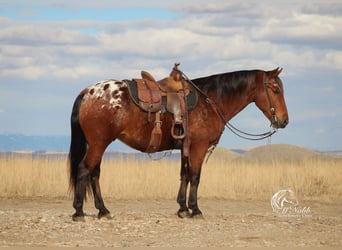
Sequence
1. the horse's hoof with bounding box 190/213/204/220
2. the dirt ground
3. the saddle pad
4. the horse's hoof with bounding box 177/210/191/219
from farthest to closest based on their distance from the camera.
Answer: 1. the horse's hoof with bounding box 177/210/191/219
2. the horse's hoof with bounding box 190/213/204/220
3. the saddle pad
4. the dirt ground

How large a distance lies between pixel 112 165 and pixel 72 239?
387 inches

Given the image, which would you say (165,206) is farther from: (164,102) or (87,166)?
(87,166)

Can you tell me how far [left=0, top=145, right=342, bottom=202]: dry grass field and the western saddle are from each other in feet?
19.4

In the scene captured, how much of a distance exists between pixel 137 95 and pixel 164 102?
0.47 metres

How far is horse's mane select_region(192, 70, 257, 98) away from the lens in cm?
1251

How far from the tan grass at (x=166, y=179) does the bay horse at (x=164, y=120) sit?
208 inches

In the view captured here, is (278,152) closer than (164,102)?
No

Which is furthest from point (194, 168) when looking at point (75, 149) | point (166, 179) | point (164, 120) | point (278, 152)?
point (278, 152)

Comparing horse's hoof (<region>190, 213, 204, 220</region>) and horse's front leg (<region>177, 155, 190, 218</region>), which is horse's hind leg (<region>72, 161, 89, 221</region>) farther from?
horse's hoof (<region>190, 213, 204, 220</region>)

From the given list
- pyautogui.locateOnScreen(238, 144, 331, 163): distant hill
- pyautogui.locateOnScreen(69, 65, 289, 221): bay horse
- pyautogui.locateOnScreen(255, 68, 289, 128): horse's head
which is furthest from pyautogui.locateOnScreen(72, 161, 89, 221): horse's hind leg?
pyautogui.locateOnScreen(238, 144, 331, 163): distant hill

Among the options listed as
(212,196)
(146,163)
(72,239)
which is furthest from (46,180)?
(72,239)

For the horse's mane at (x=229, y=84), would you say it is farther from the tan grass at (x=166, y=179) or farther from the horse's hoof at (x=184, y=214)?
the tan grass at (x=166, y=179)

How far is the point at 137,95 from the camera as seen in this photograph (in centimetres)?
1167

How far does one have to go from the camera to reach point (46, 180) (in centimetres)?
1855
